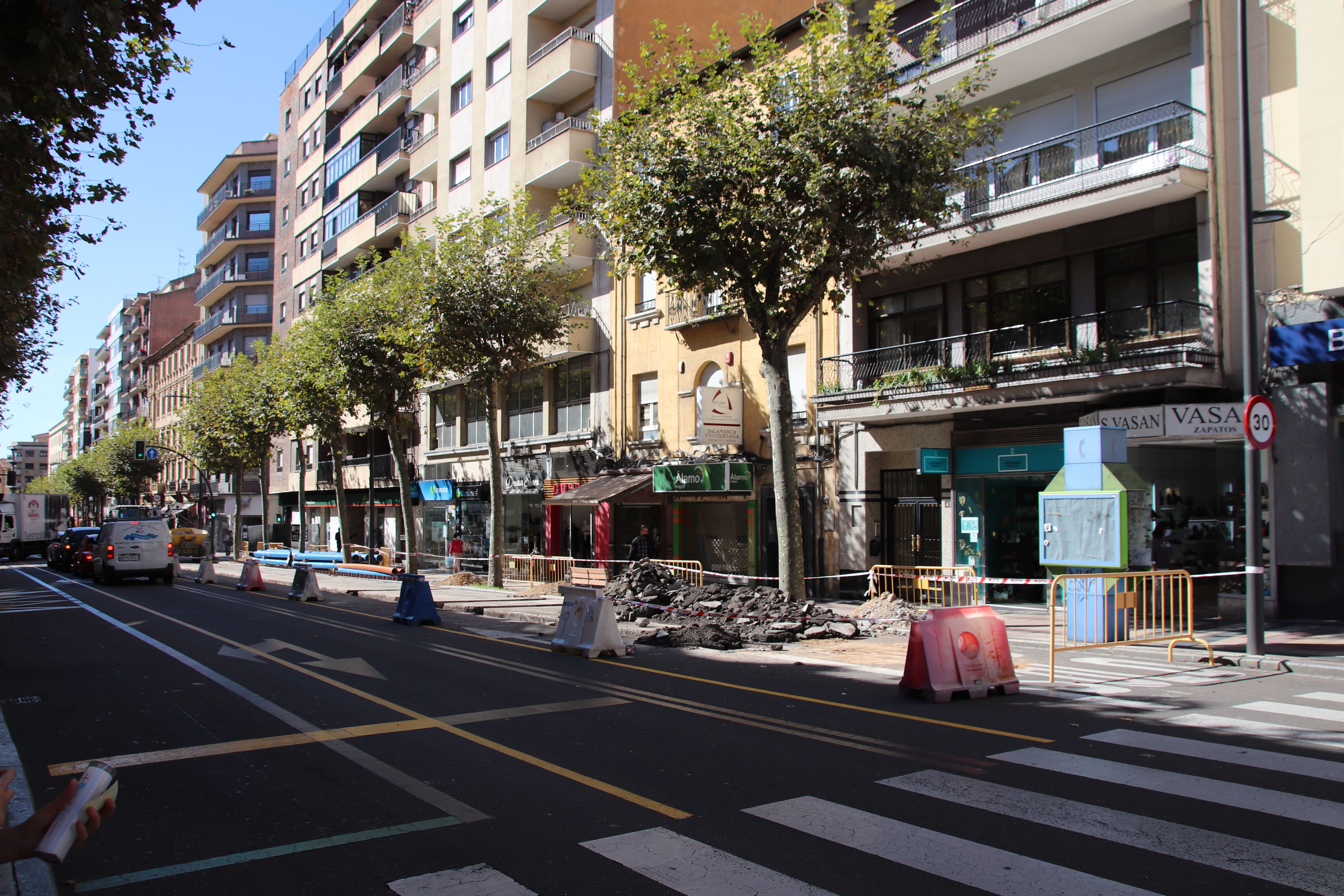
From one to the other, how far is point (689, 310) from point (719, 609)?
1036 cm

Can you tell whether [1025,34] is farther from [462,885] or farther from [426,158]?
[426,158]

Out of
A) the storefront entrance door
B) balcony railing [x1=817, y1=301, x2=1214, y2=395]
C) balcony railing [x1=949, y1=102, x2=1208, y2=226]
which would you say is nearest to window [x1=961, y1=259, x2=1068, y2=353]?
balcony railing [x1=817, y1=301, x2=1214, y2=395]

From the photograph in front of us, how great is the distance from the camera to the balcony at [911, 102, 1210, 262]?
1568 cm

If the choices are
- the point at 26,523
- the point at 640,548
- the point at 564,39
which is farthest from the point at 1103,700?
the point at 26,523

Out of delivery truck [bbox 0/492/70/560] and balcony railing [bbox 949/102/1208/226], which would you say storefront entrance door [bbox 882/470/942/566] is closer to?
balcony railing [bbox 949/102/1208/226]

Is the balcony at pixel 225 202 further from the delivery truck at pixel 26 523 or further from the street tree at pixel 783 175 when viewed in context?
the street tree at pixel 783 175

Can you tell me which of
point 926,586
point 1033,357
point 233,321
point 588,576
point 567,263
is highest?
point 233,321

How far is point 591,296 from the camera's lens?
29.8 metres

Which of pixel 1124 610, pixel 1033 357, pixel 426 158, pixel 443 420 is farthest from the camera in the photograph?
pixel 443 420

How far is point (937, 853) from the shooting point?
188 inches

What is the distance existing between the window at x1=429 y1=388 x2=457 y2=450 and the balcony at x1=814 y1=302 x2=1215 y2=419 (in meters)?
20.2

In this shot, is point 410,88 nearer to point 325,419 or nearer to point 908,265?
point 325,419

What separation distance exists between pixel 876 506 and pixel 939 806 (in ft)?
52.8

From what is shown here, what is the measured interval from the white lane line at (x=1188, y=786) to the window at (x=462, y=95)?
3383 cm
